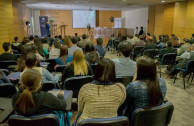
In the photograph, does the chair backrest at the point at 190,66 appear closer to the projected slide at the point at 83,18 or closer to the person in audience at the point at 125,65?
the person in audience at the point at 125,65

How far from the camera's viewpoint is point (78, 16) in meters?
15.1

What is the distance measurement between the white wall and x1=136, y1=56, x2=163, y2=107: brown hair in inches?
494

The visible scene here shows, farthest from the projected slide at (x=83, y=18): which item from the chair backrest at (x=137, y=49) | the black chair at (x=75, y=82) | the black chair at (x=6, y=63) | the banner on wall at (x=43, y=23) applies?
the black chair at (x=75, y=82)

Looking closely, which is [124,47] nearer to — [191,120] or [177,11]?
[191,120]

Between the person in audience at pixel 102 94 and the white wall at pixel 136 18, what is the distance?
1281 cm

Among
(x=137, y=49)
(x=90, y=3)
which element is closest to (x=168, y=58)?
(x=137, y=49)

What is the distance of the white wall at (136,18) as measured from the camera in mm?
13547

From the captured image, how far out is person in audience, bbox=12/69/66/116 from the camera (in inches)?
56.5

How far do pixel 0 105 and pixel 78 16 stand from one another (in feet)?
45.5

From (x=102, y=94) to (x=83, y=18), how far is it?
47.0 ft

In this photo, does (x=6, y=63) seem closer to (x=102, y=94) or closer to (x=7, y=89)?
(x=7, y=89)

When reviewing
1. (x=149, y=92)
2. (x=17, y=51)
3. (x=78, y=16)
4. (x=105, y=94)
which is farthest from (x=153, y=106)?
(x=78, y=16)

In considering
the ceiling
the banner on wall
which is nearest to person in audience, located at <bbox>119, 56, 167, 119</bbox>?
the ceiling

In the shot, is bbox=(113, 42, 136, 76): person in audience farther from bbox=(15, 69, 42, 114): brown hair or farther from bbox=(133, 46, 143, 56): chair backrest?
bbox=(133, 46, 143, 56): chair backrest
